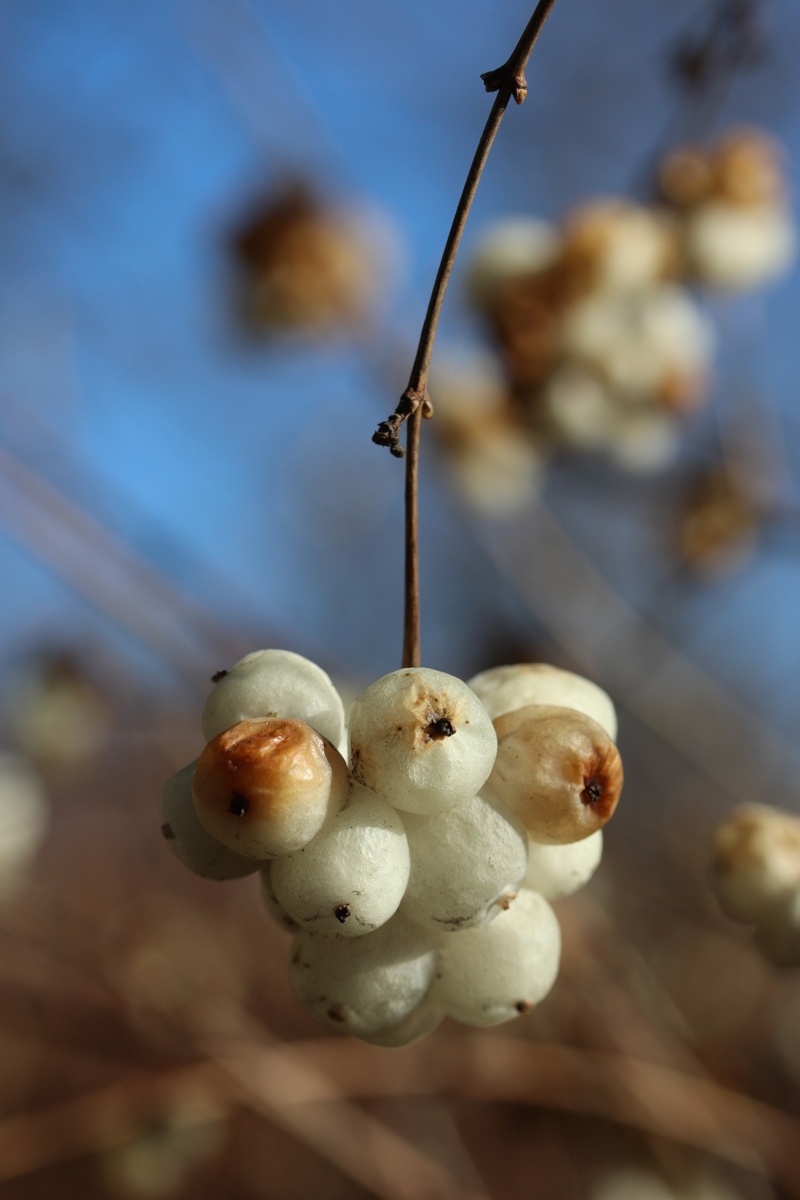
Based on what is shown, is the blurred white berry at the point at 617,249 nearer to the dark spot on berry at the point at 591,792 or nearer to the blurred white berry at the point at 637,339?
the blurred white berry at the point at 637,339

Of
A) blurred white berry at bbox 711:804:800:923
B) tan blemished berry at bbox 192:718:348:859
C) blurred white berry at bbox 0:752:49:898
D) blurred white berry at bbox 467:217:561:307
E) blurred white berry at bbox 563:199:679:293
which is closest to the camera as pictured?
tan blemished berry at bbox 192:718:348:859

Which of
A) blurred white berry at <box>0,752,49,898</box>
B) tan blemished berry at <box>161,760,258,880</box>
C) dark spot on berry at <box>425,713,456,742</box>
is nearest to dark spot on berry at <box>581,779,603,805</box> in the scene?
dark spot on berry at <box>425,713,456,742</box>

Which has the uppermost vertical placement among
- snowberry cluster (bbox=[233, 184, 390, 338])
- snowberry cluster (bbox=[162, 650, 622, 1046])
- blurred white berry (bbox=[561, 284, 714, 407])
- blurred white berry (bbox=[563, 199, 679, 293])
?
Answer: snowberry cluster (bbox=[233, 184, 390, 338])

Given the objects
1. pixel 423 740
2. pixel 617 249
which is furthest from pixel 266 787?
pixel 617 249

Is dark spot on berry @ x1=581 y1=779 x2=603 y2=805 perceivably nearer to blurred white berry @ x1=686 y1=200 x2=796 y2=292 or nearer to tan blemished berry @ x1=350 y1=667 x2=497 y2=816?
tan blemished berry @ x1=350 y1=667 x2=497 y2=816

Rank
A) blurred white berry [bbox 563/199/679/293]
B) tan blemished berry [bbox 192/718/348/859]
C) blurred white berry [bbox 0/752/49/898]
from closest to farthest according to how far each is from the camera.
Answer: tan blemished berry [bbox 192/718/348/859], blurred white berry [bbox 563/199/679/293], blurred white berry [bbox 0/752/49/898]

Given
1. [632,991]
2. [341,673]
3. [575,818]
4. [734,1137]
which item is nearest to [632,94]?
[341,673]

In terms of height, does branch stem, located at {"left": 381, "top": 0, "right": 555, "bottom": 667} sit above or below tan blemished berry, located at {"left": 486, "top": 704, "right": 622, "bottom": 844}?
above

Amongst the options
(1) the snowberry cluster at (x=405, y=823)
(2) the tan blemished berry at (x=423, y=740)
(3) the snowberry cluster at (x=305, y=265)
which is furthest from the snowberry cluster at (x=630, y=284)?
(2) the tan blemished berry at (x=423, y=740)
